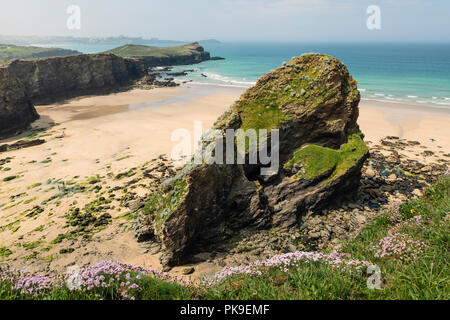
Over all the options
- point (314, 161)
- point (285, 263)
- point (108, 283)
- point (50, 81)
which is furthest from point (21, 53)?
point (285, 263)

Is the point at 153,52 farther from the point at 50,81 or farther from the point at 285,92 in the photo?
the point at 285,92

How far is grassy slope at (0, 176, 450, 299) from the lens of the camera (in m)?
4.73

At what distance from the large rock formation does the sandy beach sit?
5.94 ft

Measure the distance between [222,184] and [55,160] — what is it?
1711 centimetres

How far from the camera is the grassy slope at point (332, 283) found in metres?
4.73

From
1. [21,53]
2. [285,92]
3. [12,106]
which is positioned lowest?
[285,92]

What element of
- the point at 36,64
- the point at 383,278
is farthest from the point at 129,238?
the point at 36,64

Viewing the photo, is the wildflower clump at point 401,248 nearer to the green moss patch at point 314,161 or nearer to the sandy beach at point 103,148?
the sandy beach at point 103,148

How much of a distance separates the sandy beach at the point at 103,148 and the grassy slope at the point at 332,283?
4484mm

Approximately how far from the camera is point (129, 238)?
39.6ft

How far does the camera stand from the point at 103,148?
24109 millimetres

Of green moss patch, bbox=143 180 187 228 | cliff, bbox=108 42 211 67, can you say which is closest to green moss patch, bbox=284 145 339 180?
green moss patch, bbox=143 180 187 228

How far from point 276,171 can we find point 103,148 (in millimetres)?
17458

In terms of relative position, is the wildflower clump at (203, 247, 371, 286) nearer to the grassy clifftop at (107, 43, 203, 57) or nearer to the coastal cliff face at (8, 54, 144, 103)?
the coastal cliff face at (8, 54, 144, 103)
